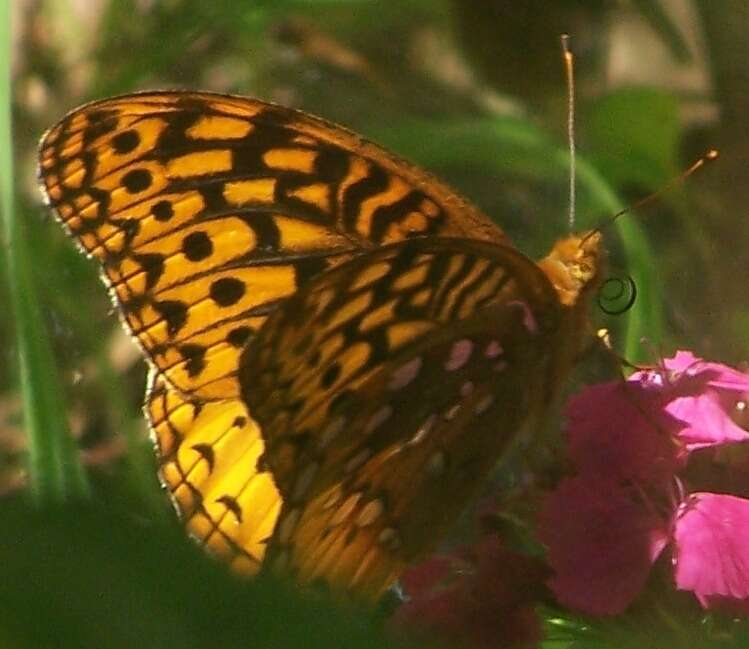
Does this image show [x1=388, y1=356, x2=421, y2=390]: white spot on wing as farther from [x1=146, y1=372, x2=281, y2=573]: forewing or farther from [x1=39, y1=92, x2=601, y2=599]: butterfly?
[x1=146, y1=372, x2=281, y2=573]: forewing

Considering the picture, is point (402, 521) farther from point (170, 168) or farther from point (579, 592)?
point (170, 168)

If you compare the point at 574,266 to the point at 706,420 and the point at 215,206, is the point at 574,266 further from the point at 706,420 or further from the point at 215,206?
the point at 215,206

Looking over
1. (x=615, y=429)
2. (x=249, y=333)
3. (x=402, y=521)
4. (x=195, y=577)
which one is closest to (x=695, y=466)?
(x=615, y=429)

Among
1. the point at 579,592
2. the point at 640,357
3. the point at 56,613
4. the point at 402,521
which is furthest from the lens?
the point at 640,357

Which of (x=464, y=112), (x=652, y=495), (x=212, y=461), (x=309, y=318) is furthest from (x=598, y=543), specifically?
(x=464, y=112)

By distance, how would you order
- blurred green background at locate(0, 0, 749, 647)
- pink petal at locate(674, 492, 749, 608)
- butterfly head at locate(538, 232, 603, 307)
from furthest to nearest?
blurred green background at locate(0, 0, 749, 647)
butterfly head at locate(538, 232, 603, 307)
pink petal at locate(674, 492, 749, 608)

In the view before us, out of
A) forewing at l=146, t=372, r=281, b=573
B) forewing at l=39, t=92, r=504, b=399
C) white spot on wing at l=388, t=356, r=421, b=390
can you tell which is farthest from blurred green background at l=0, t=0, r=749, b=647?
white spot on wing at l=388, t=356, r=421, b=390
